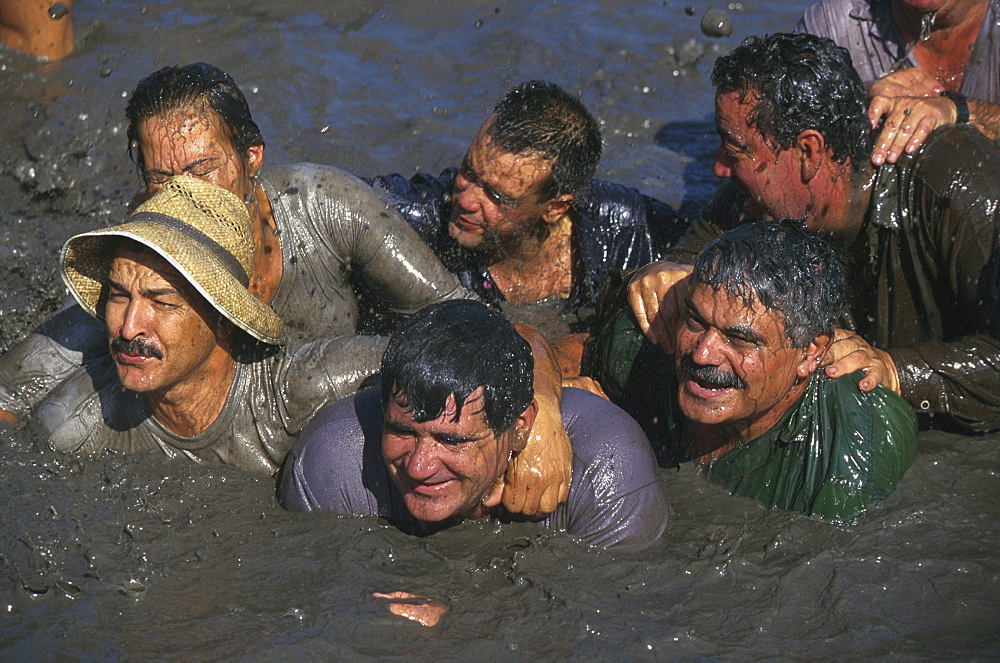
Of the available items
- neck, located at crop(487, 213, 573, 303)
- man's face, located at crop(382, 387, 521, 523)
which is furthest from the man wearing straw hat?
neck, located at crop(487, 213, 573, 303)

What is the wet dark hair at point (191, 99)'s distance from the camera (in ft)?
15.1

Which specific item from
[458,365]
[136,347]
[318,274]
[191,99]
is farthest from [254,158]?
[458,365]

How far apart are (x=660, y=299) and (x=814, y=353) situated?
0.71 metres

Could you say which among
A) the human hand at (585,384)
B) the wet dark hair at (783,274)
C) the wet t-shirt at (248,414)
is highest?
the wet dark hair at (783,274)

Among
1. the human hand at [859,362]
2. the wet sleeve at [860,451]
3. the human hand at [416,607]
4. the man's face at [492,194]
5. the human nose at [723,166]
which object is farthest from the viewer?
the man's face at [492,194]

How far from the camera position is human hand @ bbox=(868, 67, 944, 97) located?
17.3 ft

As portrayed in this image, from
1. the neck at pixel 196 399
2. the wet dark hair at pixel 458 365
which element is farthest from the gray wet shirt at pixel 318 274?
the wet dark hair at pixel 458 365

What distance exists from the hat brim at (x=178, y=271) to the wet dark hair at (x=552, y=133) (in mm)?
1824

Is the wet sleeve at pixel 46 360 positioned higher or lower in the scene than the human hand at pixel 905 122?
lower

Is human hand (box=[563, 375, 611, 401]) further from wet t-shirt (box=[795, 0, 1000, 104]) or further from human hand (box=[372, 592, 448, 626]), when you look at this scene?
wet t-shirt (box=[795, 0, 1000, 104])

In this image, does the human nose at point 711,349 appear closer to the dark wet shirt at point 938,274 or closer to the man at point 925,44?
the dark wet shirt at point 938,274

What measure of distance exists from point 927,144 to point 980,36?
1.36 metres

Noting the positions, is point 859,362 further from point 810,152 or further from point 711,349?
point 810,152

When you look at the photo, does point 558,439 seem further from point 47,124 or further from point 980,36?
point 47,124
